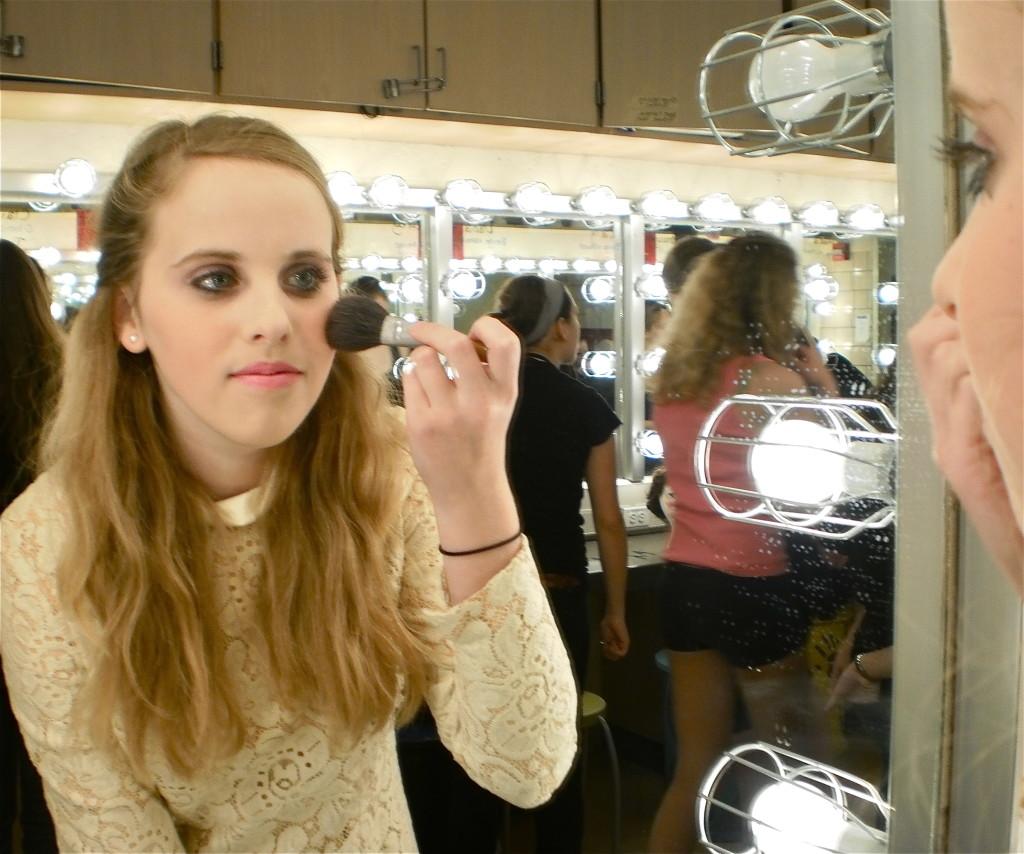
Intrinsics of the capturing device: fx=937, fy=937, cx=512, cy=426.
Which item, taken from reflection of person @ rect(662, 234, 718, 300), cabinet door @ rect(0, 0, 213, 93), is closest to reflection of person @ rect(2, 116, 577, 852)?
reflection of person @ rect(662, 234, 718, 300)

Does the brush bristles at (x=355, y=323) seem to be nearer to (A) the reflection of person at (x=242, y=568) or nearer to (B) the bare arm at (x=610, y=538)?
(A) the reflection of person at (x=242, y=568)

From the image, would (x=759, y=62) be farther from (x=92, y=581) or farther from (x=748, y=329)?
(x=92, y=581)

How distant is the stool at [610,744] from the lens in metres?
0.71

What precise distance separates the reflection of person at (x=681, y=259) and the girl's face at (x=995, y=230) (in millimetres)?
362

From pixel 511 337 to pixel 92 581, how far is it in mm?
277

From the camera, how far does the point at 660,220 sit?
636 mm

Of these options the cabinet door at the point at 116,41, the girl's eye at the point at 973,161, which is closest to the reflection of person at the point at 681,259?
the girl's eye at the point at 973,161

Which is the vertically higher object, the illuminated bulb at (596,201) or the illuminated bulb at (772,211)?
the illuminated bulb at (596,201)

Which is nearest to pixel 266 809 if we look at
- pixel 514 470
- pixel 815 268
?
pixel 514 470

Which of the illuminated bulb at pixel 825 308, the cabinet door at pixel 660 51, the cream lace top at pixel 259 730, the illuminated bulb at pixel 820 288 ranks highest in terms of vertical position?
the cabinet door at pixel 660 51

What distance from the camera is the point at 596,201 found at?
2.36ft

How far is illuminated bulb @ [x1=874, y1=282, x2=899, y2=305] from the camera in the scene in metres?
0.31

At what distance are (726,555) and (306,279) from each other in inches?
10.5

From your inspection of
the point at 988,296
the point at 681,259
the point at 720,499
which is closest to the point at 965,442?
the point at 988,296
